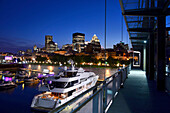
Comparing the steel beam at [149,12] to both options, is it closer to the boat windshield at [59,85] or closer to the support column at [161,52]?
the support column at [161,52]

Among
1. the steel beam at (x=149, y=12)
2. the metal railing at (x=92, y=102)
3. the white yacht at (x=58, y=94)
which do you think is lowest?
the white yacht at (x=58, y=94)

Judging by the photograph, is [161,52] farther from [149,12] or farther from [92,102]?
[92,102]

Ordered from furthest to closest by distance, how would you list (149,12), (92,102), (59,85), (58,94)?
(59,85) → (58,94) → (149,12) → (92,102)

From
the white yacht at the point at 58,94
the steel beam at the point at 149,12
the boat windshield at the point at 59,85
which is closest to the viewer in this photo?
the steel beam at the point at 149,12

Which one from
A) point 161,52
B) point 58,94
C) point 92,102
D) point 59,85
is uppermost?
point 161,52

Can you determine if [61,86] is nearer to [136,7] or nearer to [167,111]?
[136,7]

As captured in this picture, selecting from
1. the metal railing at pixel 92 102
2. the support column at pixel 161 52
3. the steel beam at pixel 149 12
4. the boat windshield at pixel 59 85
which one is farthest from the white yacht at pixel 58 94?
the metal railing at pixel 92 102

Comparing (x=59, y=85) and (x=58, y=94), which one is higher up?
(x=59, y=85)

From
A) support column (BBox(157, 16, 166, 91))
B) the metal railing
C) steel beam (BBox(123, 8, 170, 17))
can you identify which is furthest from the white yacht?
the metal railing

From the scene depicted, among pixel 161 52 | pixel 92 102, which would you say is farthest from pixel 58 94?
pixel 92 102

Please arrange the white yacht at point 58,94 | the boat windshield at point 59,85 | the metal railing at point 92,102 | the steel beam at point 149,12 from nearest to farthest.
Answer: the metal railing at point 92,102
the steel beam at point 149,12
the white yacht at point 58,94
the boat windshield at point 59,85

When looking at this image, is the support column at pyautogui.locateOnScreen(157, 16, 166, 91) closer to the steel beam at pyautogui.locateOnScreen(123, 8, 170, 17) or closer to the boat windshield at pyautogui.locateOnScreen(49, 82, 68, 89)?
the steel beam at pyautogui.locateOnScreen(123, 8, 170, 17)

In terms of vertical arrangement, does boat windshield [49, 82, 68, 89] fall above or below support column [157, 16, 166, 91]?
below

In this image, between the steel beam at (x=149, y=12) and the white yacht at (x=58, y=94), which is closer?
the steel beam at (x=149, y=12)
